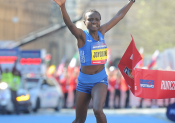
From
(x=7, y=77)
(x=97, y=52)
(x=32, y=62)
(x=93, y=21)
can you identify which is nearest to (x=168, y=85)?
(x=97, y=52)

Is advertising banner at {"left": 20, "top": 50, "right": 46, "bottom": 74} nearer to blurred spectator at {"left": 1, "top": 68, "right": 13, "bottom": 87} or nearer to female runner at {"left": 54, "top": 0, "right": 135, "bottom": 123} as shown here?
blurred spectator at {"left": 1, "top": 68, "right": 13, "bottom": 87}

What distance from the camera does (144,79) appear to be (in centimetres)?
744


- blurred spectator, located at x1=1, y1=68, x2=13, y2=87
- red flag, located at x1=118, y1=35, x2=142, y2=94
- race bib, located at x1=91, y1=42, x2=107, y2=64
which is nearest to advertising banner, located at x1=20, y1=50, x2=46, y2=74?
blurred spectator, located at x1=1, y1=68, x2=13, y2=87

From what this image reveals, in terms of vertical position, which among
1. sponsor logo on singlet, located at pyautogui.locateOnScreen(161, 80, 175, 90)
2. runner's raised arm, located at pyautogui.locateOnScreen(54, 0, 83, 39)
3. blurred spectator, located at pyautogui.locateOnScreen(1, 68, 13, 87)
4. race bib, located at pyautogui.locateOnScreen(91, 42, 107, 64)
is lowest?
sponsor logo on singlet, located at pyautogui.locateOnScreen(161, 80, 175, 90)

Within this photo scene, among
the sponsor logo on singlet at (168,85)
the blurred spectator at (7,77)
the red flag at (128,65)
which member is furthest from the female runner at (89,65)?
the blurred spectator at (7,77)

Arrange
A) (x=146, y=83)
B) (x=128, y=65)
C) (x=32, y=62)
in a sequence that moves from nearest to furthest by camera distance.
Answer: (x=128, y=65) < (x=146, y=83) < (x=32, y=62)

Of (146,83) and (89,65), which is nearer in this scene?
(89,65)

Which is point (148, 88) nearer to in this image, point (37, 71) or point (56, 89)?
point (56, 89)

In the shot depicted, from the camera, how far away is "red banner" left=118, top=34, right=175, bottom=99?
286 inches

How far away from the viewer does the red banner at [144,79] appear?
7262 mm

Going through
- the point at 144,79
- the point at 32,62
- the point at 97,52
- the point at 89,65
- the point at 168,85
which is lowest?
the point at 168,85

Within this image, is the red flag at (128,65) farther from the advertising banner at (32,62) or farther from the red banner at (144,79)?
the advertising banner at (32,62)

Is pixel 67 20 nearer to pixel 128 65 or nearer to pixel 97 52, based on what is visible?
pixel 97 52

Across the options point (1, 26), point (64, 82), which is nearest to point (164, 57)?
point (64, 82)
